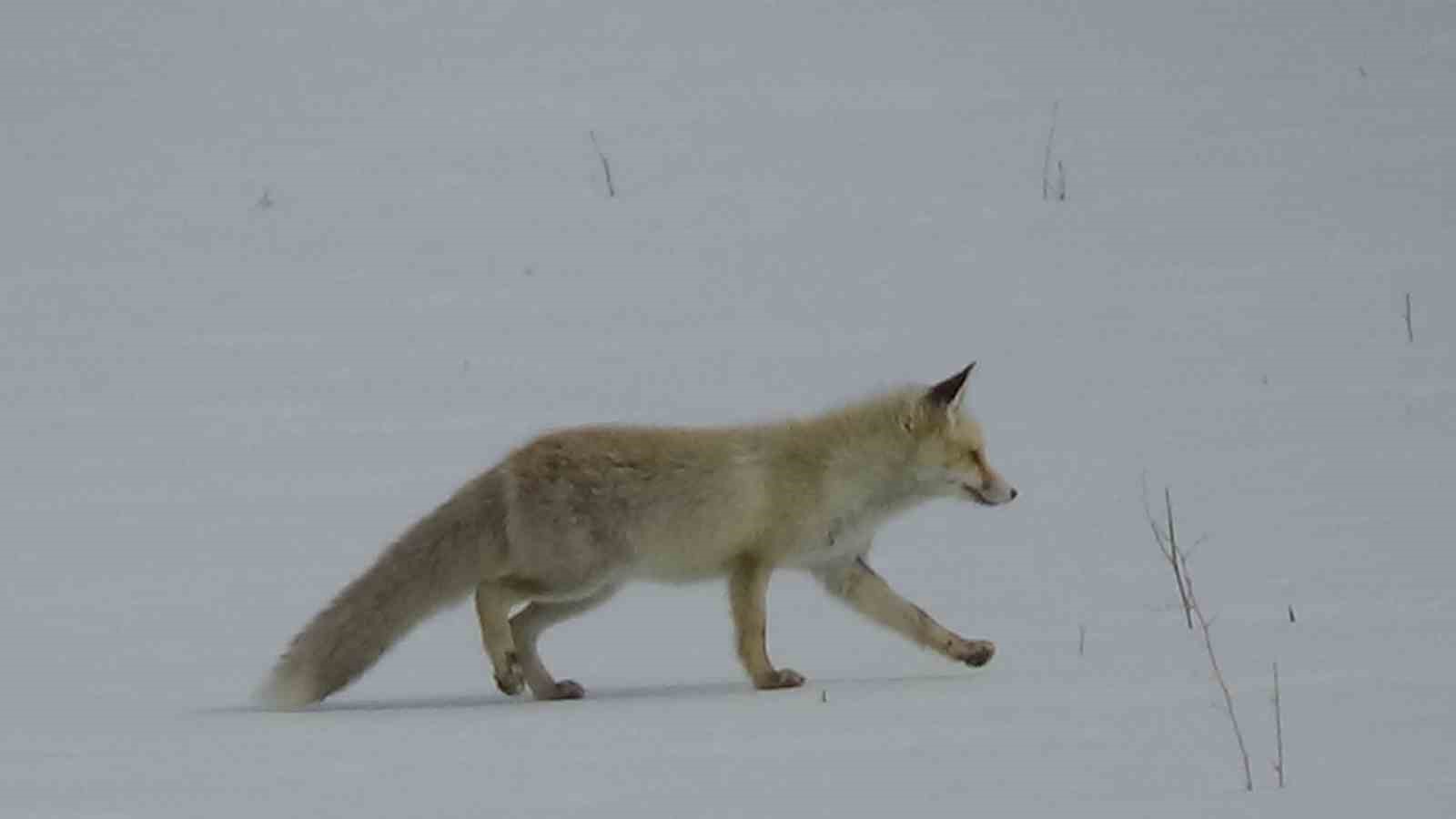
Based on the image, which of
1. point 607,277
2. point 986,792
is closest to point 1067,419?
point 607,277

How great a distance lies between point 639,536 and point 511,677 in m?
0.54

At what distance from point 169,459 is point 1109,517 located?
393cm

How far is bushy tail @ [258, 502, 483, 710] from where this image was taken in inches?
301

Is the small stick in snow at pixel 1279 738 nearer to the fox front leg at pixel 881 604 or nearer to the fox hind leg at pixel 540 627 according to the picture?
the fox front leg at pixel 881 604

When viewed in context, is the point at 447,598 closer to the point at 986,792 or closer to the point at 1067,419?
the point at 986,792

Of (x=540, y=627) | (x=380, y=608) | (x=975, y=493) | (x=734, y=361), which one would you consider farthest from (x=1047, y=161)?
(x=380, y=608)

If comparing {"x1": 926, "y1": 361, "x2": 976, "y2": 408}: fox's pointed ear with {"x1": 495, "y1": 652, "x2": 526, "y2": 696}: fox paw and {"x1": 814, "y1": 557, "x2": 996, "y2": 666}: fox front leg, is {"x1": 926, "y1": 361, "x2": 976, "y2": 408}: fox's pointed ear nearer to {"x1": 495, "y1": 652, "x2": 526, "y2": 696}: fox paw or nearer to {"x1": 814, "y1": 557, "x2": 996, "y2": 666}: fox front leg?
{"x1": 814, "y1": 557, "x2": 996, "y2": 666}: fox front leg

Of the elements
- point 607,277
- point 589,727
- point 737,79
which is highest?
point 737,79

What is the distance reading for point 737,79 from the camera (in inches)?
641

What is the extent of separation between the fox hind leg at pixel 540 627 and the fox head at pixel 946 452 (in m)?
1.01

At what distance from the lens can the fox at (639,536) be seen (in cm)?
779

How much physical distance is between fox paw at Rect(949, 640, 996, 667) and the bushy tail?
1.37 meters

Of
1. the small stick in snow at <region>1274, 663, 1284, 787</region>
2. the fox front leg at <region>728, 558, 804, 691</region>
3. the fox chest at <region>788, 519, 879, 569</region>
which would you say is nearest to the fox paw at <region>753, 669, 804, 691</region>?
the fox front leg at <region>728, 558, 804, 691</region>

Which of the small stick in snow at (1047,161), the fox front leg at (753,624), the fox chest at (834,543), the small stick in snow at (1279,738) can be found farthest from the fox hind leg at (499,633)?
the small stick in snow at (1047,161)
